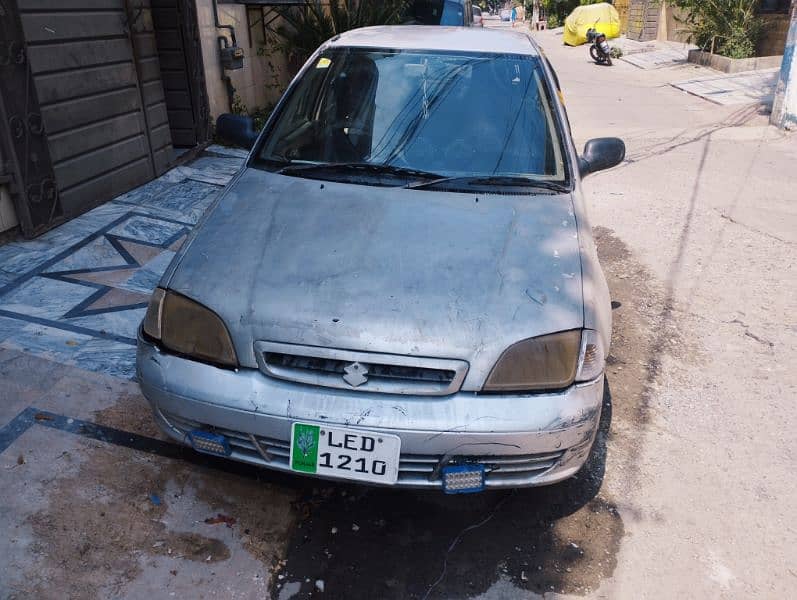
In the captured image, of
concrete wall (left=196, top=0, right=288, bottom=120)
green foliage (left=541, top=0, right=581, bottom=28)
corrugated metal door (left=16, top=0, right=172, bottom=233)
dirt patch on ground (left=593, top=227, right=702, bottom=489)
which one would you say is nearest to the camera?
dirt patch on ground (left=593, top=227, right=702, bottom=489)

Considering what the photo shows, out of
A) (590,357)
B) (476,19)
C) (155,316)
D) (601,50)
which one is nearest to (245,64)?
(155,316)

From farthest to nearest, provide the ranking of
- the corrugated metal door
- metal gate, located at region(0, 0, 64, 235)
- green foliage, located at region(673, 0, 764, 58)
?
green foliage, located at region(673, 0, 764, 58) → the corrugated metal door → metal gate, located at region(0, 0, 64, 235)

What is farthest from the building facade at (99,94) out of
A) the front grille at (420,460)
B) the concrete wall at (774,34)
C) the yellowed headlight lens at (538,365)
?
the concrete wall at (774,34)

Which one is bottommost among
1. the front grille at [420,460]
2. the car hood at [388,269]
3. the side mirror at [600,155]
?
the front grille at [420,460]

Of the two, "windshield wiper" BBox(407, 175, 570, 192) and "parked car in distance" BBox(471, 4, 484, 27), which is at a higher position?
"parked car in distance" BBox(471, 4, 484, 27)

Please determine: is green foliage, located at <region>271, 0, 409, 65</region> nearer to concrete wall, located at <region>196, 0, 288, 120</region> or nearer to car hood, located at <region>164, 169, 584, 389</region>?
concrete wall, located at <region>196, 0, 288, 120</region>

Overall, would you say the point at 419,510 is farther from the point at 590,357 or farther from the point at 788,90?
the point at 788,90

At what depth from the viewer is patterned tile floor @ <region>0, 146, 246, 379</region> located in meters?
3.47

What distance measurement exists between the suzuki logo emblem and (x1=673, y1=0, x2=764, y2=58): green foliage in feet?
56.3

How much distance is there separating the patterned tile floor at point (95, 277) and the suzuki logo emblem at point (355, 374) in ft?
5.35

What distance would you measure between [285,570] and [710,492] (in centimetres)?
177

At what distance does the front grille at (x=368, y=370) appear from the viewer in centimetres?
213

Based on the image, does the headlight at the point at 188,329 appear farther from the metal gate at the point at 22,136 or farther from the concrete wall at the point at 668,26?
the concrete wall at the point at 668,26

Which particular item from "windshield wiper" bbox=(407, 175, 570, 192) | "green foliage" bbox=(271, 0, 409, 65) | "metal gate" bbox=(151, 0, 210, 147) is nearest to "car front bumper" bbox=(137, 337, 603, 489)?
"windshield wiper" bbox=(407, 175, 570, 192)
